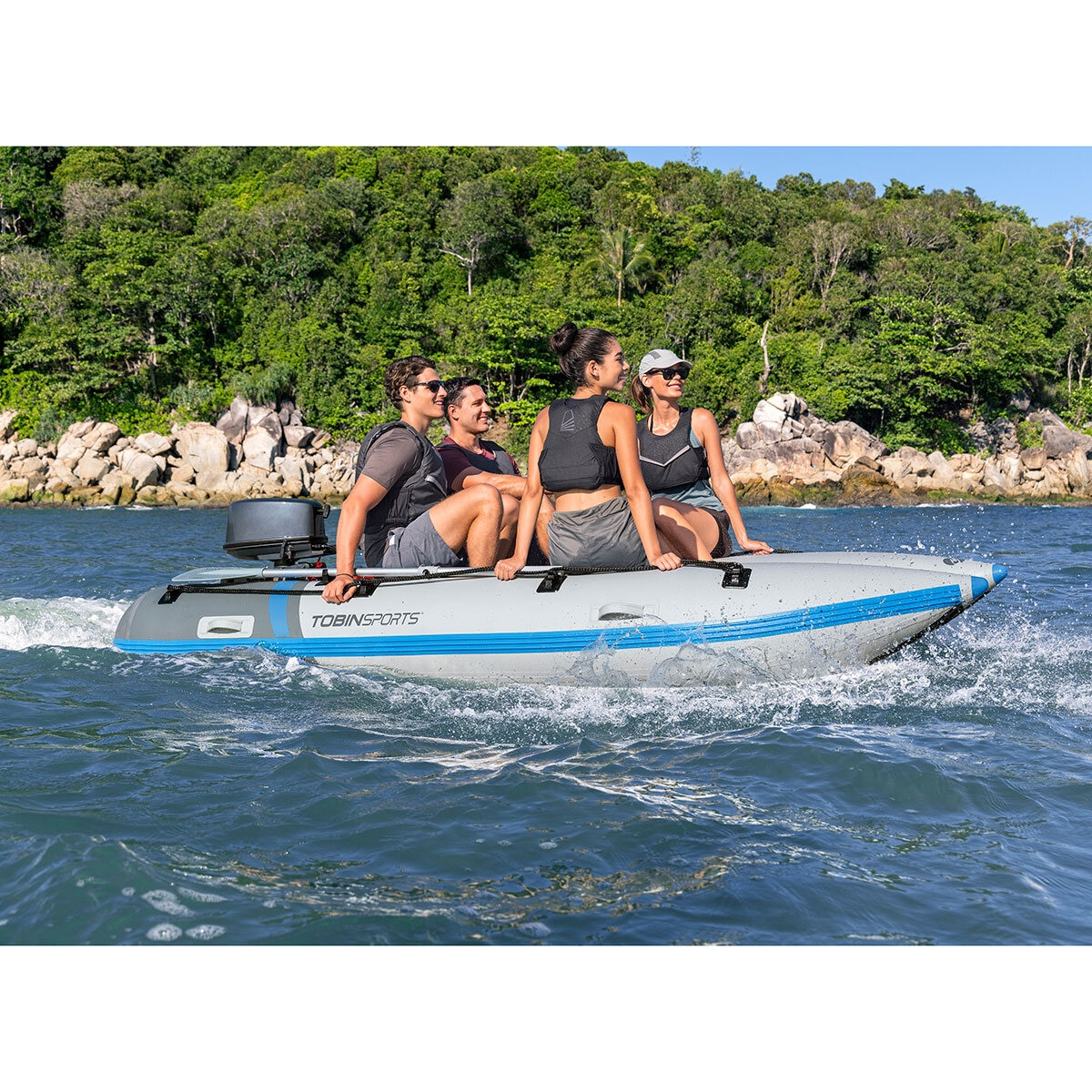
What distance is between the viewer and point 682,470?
5.99m

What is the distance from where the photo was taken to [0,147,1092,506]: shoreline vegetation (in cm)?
3275

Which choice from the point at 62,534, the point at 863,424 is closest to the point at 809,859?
the point at 62,534

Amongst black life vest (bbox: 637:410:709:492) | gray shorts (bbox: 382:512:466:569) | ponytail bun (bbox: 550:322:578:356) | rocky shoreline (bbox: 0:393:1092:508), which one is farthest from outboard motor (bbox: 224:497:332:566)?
rocky shoreline (bbox: 0:393:1092:508)

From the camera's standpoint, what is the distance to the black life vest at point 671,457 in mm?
5961

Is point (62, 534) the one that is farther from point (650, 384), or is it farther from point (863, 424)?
point (863, 424)

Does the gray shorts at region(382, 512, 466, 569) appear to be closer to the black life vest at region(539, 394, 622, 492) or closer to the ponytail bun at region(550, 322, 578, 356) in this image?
the black life vest at region(539, 394, 622, 492)

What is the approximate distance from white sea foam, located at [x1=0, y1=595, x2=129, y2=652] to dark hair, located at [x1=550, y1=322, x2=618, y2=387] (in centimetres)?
379

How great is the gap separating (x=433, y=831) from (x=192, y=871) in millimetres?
831

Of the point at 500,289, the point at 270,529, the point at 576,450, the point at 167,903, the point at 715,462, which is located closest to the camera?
the point at 167,903

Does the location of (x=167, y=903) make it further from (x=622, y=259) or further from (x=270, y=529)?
(x=622, y=259)

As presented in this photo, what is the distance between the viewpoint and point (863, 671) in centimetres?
560

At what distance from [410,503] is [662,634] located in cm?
182

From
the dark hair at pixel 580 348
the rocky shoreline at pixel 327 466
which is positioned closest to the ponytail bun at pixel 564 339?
the dark hair at pixel 580 348

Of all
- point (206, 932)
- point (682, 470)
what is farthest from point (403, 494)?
point (206, 932)
